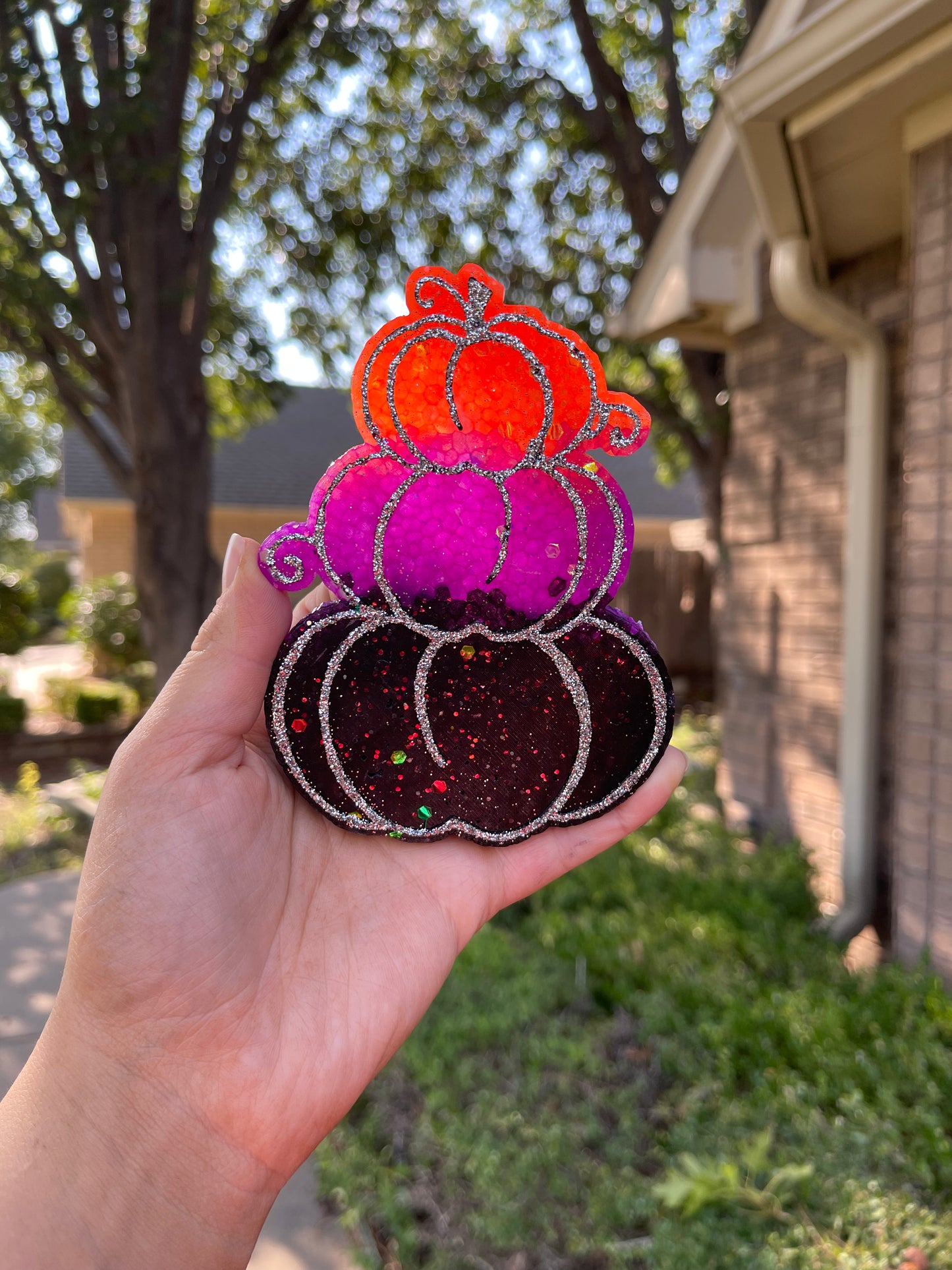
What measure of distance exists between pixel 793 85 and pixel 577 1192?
11.9 ft

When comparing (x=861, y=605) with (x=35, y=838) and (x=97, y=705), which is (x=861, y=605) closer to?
(x=35, y=838)

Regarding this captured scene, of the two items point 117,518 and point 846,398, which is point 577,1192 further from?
point 117,518

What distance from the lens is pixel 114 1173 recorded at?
1.14 m

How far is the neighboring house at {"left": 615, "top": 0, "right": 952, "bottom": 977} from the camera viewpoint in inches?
117

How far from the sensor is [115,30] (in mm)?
5230

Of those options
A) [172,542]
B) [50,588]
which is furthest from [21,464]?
[172,542]

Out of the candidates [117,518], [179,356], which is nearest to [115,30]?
[179,356]

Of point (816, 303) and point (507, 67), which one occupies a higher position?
point (507, 67)

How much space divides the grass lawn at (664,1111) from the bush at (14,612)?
930cm

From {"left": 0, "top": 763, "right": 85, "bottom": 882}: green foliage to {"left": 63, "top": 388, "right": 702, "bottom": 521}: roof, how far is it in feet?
32.9

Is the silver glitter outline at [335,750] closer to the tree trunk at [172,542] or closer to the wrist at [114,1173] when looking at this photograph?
the wrist at [114,1173]

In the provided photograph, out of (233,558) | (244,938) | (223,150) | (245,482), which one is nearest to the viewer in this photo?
(244,938)

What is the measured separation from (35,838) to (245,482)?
12.6 meters

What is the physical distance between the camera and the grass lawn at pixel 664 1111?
6.93 feet
